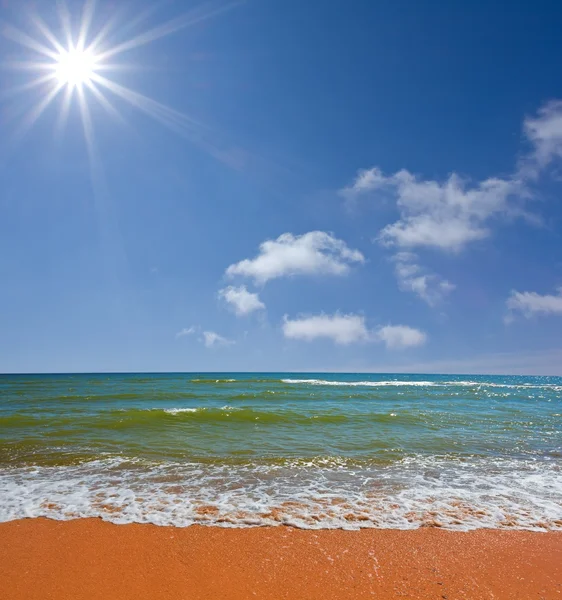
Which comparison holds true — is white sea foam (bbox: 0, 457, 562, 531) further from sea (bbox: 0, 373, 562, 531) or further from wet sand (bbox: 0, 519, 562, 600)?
wet sand (bbox: 0, 519, 562, 600)

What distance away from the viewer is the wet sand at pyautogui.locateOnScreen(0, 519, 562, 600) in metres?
3.40

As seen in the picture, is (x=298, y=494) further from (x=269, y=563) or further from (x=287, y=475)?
(x=269, y=563)

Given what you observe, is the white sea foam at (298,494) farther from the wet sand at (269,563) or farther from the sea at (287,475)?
the wet sand at (269,563)

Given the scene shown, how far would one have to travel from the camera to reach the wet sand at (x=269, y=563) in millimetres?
3396

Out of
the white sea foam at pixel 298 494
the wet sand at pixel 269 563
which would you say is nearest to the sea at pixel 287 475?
the white sea foam at pixel 298 494

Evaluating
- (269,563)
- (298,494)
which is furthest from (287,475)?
(269,563)

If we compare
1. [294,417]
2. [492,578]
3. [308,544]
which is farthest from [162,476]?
[294,417]

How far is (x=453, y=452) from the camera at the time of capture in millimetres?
9438

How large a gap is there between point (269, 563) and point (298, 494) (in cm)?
228

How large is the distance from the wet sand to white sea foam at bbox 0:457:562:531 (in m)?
0.37

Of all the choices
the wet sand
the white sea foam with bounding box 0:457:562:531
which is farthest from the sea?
the wet sand

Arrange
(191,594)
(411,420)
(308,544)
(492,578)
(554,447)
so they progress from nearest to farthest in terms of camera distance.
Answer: (191,594)
(492,578)
(308,544)
(554,447)
(411,420)

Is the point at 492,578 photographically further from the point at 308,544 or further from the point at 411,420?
the point at 411,420

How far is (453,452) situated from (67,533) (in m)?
9.09
